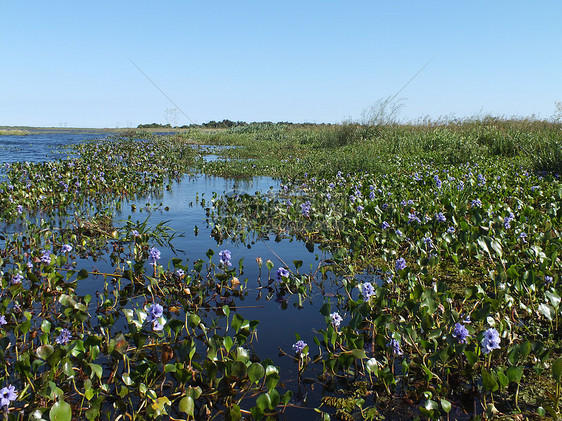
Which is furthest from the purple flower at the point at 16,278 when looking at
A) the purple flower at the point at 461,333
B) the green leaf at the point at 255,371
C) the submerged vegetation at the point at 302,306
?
the purple flower at the point at 461,333

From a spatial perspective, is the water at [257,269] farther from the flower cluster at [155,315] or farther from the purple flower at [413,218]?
the purple flower at [413,218]

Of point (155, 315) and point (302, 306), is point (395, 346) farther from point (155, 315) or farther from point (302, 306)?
point (155, 315)

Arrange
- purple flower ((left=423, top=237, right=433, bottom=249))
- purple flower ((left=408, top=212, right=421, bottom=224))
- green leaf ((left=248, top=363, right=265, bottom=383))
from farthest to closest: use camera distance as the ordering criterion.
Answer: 1. purple flower ((left=408, top=212, right=421, bottom=224))
2. purple flower ((left=423, top=237, right=433, bottom=249))
3. green leaf ((left=248, top=363, right=265, bottom=383))

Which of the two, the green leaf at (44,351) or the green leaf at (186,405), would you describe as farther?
the green leaf at (44,351)

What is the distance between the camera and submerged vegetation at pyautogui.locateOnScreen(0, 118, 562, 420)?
2.31m

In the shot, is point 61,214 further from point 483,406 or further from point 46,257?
point 483,406

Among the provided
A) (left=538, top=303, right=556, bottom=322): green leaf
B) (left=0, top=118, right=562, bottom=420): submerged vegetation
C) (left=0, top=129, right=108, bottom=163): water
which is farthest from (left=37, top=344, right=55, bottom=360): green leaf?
(left=0, top=129, right=108, bottom=163): water

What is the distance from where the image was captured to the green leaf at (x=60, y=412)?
186 centimetres

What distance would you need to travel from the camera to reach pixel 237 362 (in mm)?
2271

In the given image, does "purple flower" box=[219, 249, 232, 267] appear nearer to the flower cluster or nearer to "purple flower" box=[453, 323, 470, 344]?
the flower cluster

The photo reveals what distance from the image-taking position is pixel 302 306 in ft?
12.2

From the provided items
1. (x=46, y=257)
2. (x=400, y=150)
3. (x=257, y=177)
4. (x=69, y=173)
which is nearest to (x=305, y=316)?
(x=46, y=257)

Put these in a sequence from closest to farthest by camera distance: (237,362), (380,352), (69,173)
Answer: (237,362) → (380,352) → (69,173)

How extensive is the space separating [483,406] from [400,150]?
12233mm
